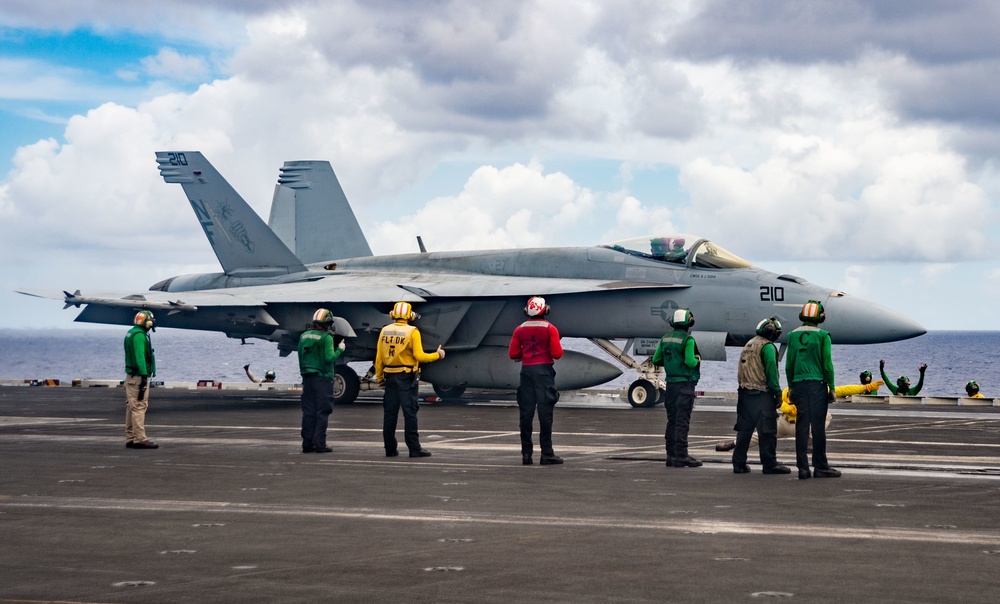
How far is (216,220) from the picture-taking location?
28.6 meters

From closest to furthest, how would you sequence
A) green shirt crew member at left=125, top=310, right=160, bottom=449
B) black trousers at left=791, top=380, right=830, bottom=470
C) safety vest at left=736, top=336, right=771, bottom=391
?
black trousers at left=791, top=380, right=830, bottom=470 → safety vest at left=736, top=336, right=771, bottom=391 → green shirt crew member at left=125, top=310, right=160, bottom=449

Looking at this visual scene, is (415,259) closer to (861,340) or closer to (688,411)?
(861,340)

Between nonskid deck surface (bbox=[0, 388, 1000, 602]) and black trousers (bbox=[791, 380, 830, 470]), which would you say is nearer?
nonskid deck surface (bbox=[0, 388, 1000, 602])

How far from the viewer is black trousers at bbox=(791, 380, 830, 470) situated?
1172 centimetres

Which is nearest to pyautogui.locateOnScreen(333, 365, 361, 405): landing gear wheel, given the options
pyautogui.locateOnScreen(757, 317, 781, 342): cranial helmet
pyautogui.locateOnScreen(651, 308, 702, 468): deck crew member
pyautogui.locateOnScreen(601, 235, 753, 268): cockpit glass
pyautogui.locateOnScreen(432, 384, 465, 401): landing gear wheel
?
pyautogui.locateOnScreen(432, 384, 465, 401): landing gear wheel

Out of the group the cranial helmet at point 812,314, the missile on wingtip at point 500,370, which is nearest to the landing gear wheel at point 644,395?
the missile on wingtip at point 500,370

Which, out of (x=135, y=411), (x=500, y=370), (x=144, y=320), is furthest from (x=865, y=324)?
(x=135, y=411)

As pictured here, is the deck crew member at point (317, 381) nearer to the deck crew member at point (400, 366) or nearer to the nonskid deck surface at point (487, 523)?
the nonskid deck surface at point (487, 523)

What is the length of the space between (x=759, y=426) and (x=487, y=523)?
4.83 m

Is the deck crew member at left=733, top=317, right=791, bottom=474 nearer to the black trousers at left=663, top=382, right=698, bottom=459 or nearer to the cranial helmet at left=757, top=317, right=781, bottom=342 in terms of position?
the cranial helmet at left=757, top=317, right=781, bottom=342

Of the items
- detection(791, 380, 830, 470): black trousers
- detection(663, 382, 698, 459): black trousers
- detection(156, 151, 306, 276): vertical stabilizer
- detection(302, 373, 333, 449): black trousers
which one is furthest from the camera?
detection(156, 151, 306, 276): vertical stabilizer

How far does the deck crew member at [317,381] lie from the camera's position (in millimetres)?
14516

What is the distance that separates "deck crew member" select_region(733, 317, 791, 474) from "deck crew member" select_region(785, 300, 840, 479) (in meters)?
0.23

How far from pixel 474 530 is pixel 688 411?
5135 millimetres
